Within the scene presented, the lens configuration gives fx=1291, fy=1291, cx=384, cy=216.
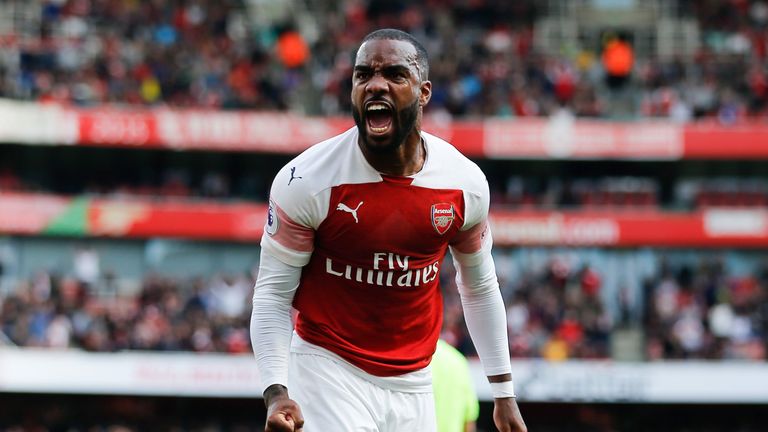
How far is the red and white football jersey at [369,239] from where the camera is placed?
16.3 feet

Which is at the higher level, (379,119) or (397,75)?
(397,75)

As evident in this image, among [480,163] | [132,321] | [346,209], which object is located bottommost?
[132,321]

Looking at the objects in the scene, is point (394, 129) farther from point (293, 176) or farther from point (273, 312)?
point (273, 312)

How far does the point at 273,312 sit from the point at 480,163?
22930 millimetres

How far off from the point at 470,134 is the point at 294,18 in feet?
16.2

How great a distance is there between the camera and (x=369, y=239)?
500 cm

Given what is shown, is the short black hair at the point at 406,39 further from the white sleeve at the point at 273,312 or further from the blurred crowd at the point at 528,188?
the blurred crowd at the point at 528,188

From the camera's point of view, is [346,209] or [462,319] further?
[462,319]

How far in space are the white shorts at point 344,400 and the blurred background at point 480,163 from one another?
17.5 metres

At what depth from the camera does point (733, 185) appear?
1106 inches

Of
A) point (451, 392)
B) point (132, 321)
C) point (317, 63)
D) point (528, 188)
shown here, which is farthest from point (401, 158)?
point (528, 188)

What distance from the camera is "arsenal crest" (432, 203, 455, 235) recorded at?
5082 millimetres

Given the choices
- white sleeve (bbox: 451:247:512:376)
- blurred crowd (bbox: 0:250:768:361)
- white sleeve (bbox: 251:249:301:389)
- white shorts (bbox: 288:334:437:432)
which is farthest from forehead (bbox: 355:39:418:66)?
blurred crowd (bbox: 0:250:768:361)

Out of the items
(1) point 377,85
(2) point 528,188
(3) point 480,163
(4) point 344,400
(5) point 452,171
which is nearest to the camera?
(1) point 377,85
